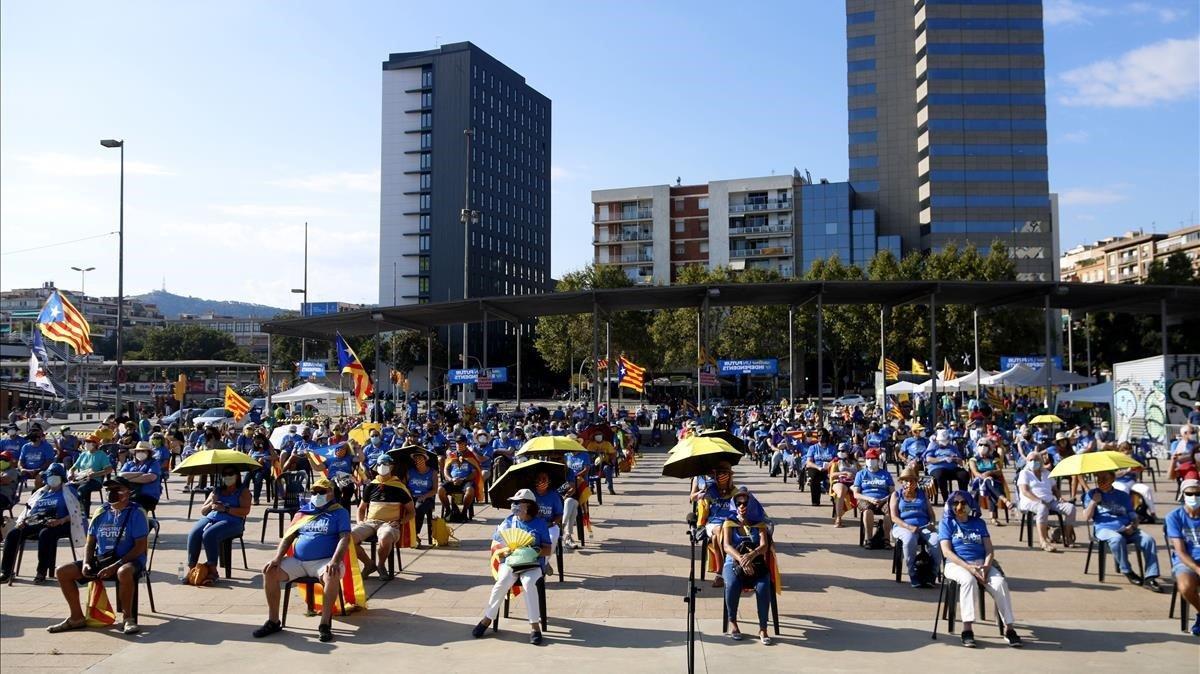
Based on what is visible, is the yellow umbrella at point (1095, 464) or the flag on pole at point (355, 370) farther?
the flag on pole at point (355, 370)

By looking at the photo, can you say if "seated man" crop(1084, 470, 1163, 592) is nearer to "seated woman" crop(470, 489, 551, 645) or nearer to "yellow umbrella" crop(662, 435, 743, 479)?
"yellow umbrella" crop(662, 435, 743, 479)

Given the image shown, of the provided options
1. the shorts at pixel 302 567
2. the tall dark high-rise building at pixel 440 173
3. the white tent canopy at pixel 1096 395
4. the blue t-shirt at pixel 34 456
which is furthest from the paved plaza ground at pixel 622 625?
the tall dark high-rise building at pixel 440 173

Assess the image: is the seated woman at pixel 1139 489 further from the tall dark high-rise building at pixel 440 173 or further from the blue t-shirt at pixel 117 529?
the tall dark high-rise building at pixel 440 173

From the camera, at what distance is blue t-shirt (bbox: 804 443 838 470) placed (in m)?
17.0

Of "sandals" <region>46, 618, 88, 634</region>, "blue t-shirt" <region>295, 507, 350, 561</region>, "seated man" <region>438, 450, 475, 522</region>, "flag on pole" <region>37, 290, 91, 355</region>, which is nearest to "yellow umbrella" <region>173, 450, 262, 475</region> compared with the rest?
"blue t-shirt" <region>295, 507, 350, 561</region>

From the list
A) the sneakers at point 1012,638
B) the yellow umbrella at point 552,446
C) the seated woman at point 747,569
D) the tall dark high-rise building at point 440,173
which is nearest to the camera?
the sneakers at point 1012,638

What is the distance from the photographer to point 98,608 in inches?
334

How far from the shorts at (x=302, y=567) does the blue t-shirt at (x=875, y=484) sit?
25.7ft

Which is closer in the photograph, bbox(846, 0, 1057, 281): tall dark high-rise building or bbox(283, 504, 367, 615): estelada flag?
bbox(283, 504, 367, 615): estelada flag

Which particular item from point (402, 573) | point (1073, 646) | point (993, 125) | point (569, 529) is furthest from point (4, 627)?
point (993, 125)

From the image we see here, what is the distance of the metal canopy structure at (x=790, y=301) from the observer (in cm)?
3016

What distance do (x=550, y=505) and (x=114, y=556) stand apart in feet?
15.2

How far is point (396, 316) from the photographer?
35.0 metres

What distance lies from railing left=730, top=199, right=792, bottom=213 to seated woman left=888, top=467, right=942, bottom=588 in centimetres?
8427
